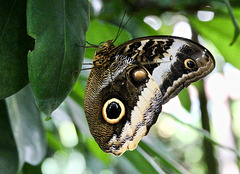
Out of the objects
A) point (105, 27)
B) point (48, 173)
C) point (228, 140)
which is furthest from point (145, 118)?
point (228, 140)

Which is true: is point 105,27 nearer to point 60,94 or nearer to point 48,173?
point 60,94

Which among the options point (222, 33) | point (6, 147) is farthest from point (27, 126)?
point (222, 33)

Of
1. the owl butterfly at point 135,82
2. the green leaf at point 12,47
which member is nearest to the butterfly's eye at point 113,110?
the owl butterfly at point 135,82

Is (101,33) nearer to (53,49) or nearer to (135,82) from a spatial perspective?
(135,82)

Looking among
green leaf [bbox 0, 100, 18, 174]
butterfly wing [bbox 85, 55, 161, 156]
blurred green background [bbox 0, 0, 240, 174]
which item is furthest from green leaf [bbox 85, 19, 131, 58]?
green leaf [bbox 0, 100, 18, 174]

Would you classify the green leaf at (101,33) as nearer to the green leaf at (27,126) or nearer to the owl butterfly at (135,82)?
the owl butterfly at (135,82)

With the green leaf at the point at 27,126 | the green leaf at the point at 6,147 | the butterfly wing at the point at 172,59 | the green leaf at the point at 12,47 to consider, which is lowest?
the green leaf at the point at 27,126
